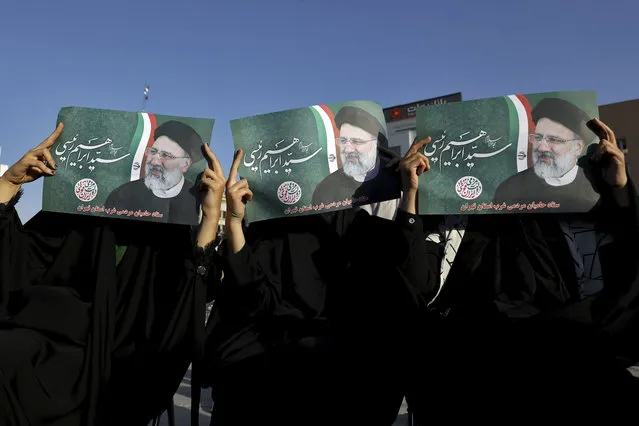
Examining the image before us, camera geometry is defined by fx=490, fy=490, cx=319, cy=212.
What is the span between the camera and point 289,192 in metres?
2.46

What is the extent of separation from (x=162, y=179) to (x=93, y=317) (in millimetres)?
764

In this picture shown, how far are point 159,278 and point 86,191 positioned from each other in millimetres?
587

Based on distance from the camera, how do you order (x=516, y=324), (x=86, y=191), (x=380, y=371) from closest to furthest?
(x=516, y=324) < (x=380, y=371) < (x=86, y=191)

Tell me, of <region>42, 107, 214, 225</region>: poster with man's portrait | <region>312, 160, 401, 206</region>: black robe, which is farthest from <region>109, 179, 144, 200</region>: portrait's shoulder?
<region>312, 160, 401, 206</region>: black robe

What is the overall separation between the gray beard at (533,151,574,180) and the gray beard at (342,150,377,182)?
0.77 meters

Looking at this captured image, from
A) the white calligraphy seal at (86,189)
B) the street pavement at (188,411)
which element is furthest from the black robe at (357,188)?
the street pavement at (188,411)

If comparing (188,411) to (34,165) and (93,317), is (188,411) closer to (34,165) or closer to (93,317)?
(93,317)

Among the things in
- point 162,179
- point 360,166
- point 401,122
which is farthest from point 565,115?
point 401,122

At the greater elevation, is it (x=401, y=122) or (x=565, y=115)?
(x=401, y=122)

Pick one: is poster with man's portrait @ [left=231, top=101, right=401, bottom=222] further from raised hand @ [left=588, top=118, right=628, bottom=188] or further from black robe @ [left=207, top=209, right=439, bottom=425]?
raised hand @ [left=588, top=118, right=628, bottom=188]

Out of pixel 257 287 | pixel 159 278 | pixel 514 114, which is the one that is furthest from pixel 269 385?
pixel 514 114

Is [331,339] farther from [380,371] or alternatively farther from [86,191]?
[86,191]

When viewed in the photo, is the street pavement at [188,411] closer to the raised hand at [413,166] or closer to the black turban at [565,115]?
the raised hand at [413,166]

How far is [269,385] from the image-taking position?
2389 millimetres
